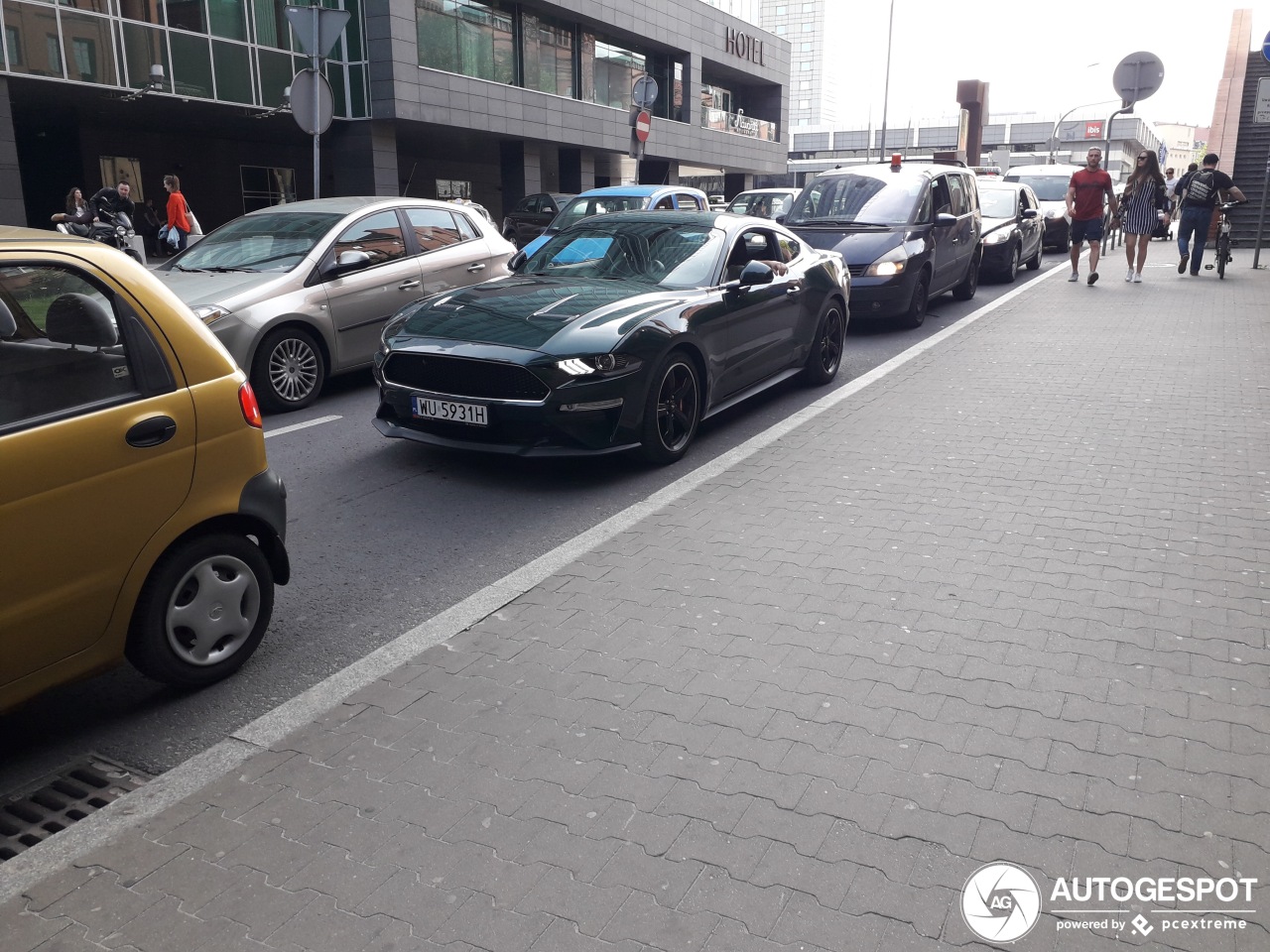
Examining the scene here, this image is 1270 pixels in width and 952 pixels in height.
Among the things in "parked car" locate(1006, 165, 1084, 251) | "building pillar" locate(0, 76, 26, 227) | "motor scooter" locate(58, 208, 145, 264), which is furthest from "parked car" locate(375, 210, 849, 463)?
"parked car" locate(1006, 165, 1084, 251)

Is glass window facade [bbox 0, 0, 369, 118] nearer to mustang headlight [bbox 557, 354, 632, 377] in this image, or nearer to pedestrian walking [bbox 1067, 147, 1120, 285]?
pedestrian walking [bbox 1067, 147, 1120, 285]

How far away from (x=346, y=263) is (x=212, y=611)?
5610 mm

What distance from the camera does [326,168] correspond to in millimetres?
29469

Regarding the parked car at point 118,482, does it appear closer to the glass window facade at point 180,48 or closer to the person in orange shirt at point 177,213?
the person in orange shirt at point 177,213

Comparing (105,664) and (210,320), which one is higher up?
(210,320)

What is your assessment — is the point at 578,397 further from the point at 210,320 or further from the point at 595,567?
the point at 210,320

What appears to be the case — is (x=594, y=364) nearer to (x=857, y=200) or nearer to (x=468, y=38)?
(x=857, y=200)

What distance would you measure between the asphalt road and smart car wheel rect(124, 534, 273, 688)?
116 mm

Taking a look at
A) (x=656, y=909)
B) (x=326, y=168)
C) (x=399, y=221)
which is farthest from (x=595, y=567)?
(x=326, y=168)

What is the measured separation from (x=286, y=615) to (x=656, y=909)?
238cm

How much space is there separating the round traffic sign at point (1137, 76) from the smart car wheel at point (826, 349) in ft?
44.1

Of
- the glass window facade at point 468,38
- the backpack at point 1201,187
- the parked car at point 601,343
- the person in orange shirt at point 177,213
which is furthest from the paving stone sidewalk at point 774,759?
the glass window facade at point 468,38

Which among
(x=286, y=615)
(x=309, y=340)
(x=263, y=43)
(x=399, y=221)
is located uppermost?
(x=263, y=43)

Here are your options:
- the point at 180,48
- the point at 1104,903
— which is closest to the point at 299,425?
the point at 1104,903
